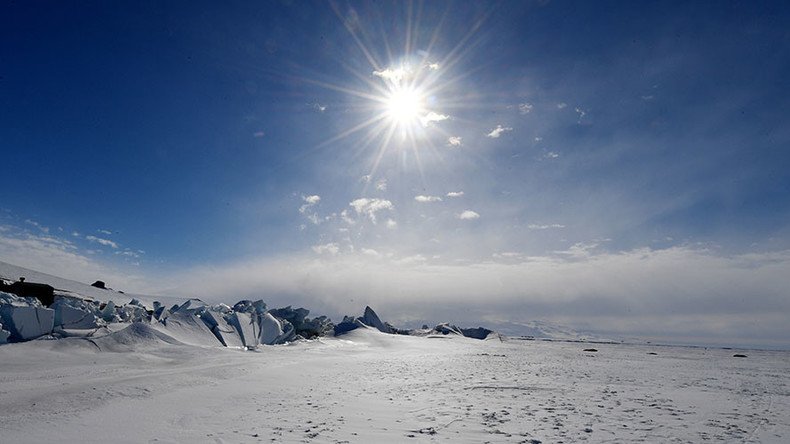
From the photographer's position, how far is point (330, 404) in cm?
888

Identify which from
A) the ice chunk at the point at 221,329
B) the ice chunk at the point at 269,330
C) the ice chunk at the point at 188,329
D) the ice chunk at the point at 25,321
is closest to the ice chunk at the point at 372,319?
the ice chunk at the point at 269,330

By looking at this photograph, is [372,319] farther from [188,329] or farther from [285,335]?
[188,329]

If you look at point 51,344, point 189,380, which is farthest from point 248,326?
point 189,380

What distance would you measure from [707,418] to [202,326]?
2141 cm

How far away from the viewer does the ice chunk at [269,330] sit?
25733mm

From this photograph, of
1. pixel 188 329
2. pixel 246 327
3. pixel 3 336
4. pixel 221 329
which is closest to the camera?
pixel 3 336

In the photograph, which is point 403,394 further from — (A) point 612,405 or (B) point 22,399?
(B) point 22,399

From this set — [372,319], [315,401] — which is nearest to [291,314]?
[372,319]

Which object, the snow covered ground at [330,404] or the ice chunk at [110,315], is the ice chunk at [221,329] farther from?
the snow covered ground at [330,404]

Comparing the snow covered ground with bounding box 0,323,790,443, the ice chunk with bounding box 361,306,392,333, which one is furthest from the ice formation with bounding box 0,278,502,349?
the ice chunk with bounding box 361,306,392,333

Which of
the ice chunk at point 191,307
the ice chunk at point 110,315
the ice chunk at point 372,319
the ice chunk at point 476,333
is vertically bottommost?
the ice chunk at point 476,333

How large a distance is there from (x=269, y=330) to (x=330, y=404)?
19078 mm

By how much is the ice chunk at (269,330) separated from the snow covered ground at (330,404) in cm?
1073

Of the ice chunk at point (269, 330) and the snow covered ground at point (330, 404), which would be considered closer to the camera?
the snow covered ground at point (330, 404)
